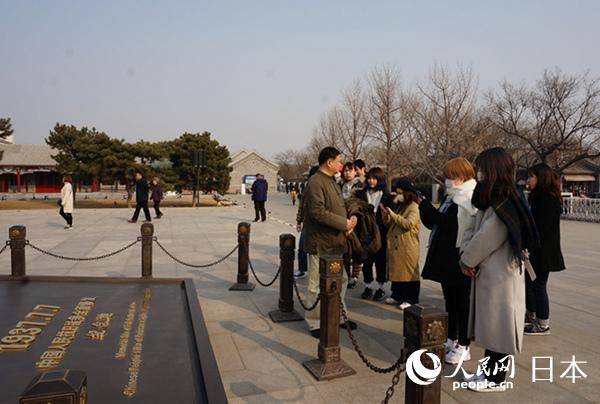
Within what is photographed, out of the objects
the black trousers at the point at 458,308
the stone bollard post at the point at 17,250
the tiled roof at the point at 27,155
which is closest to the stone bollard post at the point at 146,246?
the stone bollard post at the point at 17,250

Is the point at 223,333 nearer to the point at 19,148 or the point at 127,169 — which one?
the point at 127,169

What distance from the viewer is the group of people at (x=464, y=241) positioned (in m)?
3.12

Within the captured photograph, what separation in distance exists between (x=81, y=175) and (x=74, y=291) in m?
22.2

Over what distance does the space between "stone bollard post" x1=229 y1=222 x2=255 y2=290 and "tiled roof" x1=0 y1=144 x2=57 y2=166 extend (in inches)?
1424

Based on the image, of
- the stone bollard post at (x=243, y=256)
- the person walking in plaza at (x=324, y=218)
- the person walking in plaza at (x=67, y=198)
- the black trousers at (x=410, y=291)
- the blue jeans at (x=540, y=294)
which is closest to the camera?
the person walking in plaza at (x=324, y=218)

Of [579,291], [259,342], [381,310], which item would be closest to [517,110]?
[579,291]

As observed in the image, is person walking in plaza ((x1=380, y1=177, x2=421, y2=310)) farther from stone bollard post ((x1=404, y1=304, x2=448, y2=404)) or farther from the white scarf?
stone bollard post ((x1=404, y1=304, x2=448, y2=404))

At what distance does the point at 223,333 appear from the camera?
175 inches

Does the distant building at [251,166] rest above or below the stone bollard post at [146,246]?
above

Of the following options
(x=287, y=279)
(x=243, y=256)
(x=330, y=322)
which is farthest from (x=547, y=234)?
(x=243, y=256)

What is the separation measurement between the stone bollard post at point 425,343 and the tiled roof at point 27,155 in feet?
132

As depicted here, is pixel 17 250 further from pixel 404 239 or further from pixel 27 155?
pixel 27 155

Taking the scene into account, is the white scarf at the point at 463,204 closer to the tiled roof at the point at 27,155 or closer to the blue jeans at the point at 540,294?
the blue jeans at the point at 540,294

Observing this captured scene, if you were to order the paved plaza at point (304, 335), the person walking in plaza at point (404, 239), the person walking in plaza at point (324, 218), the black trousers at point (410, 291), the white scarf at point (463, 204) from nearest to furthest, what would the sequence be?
the paved plaza at point (304, 335) < the white scarf at point (463, 204) < the person walking in plaza at point (324, 218) < the person walking in plaza at point (404, 239) < the black trousers at point (410, 291)
